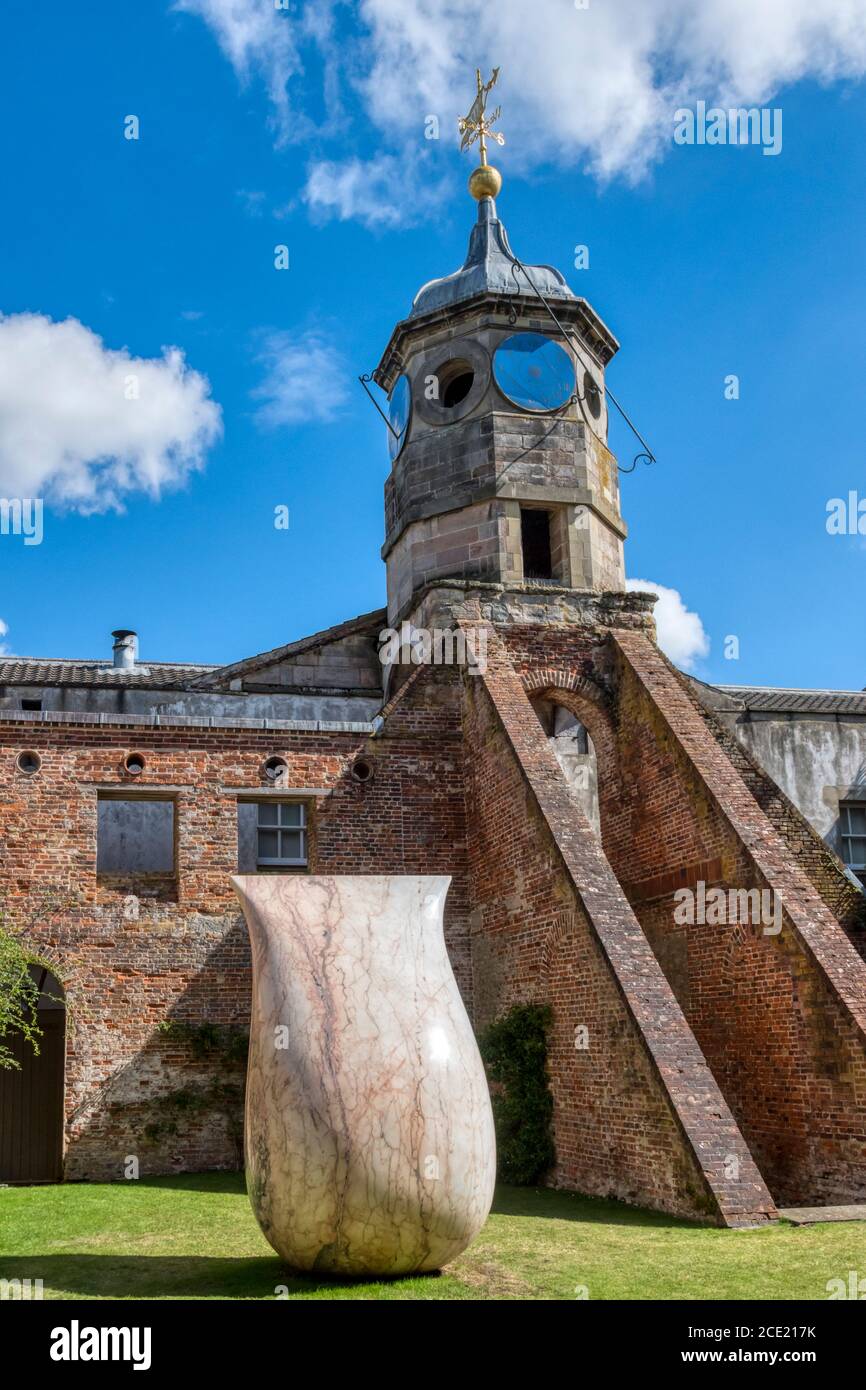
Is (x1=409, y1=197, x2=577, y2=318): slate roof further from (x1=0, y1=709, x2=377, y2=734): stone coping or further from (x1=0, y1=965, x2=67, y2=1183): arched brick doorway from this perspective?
(x1=0, y1=965, x2=67, y2=1183): arched brick doorway

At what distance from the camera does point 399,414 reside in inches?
768

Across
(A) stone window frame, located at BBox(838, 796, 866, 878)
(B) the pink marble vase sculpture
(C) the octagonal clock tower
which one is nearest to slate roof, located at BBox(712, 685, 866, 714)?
(A) stone window frame, located at BBox(838, 796, 866, 878)

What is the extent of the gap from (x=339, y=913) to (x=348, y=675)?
12.7 meters

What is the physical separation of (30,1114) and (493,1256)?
10.5 m

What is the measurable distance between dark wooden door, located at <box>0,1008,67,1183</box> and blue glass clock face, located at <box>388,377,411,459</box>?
391 inches

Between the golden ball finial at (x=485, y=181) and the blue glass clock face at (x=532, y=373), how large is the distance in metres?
3.03

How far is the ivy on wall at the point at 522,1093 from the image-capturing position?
503 inches

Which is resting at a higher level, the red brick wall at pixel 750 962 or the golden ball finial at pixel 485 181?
the golden ball finial at pixel 485 181

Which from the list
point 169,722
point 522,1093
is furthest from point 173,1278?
point 169,722

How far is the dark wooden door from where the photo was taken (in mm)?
16766

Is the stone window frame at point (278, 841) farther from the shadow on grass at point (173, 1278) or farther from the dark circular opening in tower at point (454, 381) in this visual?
the shadow on grass at point (173, 1278)

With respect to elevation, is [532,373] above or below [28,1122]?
above

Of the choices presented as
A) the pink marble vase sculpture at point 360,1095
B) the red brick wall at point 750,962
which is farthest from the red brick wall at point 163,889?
the pink marble vase sculpture at point 360,1095

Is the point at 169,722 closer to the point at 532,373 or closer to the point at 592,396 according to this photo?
the point at 532,373
